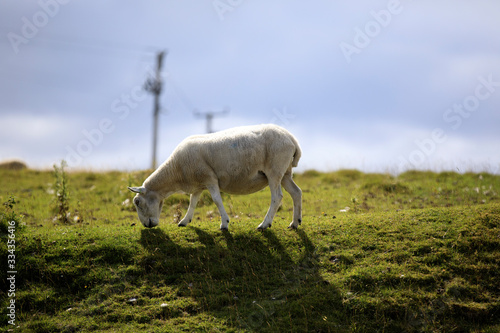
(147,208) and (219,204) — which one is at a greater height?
(219,204)

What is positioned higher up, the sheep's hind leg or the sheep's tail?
the sheep's tail

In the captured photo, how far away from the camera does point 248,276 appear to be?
9.46 metres

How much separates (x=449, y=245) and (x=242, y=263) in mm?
4789

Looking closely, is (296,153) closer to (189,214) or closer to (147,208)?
(189,214)

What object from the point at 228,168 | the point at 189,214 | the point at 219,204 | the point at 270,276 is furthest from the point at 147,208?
the point at 270,276

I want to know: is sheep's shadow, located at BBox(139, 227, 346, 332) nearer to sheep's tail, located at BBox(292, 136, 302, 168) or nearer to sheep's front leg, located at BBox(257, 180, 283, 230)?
sheep's front leg, located at BBox(257, 180, 283, 230)

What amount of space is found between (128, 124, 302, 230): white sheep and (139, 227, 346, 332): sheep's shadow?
2.32 ft

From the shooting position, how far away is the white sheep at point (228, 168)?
1085 centimetres

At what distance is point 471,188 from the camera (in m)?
17.6

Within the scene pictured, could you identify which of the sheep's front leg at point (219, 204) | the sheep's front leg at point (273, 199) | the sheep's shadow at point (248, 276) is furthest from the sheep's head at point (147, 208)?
the sheep's front leg at point (273, 199)

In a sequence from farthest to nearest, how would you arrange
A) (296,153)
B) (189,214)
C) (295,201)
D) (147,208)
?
(189,214) → (296,153) → (295,201) → (147,208)

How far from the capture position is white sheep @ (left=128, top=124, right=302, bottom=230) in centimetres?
1085

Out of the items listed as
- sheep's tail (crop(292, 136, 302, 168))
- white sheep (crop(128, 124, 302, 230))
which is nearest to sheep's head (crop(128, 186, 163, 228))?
white sheep (crop(128, 124, 302, 230))

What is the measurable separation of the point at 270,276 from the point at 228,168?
287 cm
